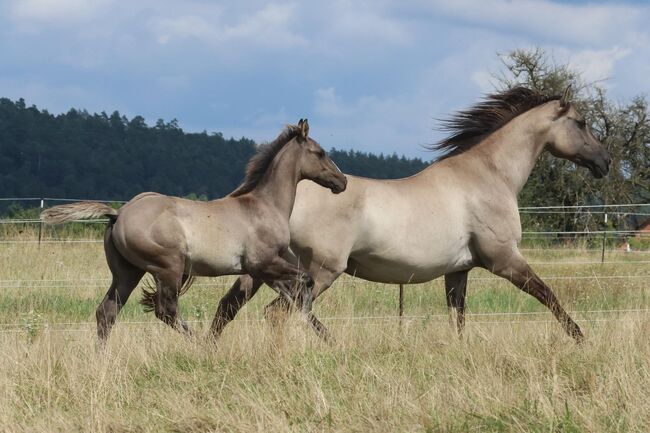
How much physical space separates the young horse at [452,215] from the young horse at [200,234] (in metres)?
0.20

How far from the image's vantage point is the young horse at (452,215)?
23.5ft

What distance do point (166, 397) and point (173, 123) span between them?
314ft

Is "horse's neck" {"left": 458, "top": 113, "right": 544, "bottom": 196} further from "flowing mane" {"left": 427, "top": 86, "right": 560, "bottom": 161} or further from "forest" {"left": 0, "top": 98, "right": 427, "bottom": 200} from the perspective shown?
"forest" {"left": 0, "top": 98, "right": 427, "bottom": 200}

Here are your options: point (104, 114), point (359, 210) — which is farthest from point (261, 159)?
point (104, 114)

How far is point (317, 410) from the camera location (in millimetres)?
4590

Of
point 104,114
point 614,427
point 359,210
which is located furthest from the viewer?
point 104,114

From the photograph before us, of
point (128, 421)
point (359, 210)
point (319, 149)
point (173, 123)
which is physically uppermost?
point (173, 123)

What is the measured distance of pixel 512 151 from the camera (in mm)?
8125

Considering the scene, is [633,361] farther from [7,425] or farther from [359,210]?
[7,425]

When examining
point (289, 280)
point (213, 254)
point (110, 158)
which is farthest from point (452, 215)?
point (110, 158)

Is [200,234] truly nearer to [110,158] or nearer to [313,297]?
[313,297]

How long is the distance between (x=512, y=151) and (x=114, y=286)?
3.59m

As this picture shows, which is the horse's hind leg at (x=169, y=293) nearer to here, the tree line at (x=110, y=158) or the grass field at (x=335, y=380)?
the grass field at (x=335, y=380)

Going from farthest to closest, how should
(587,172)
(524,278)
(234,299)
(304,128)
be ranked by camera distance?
(587,172) < (304,128) < (524,278) < (234,299)
